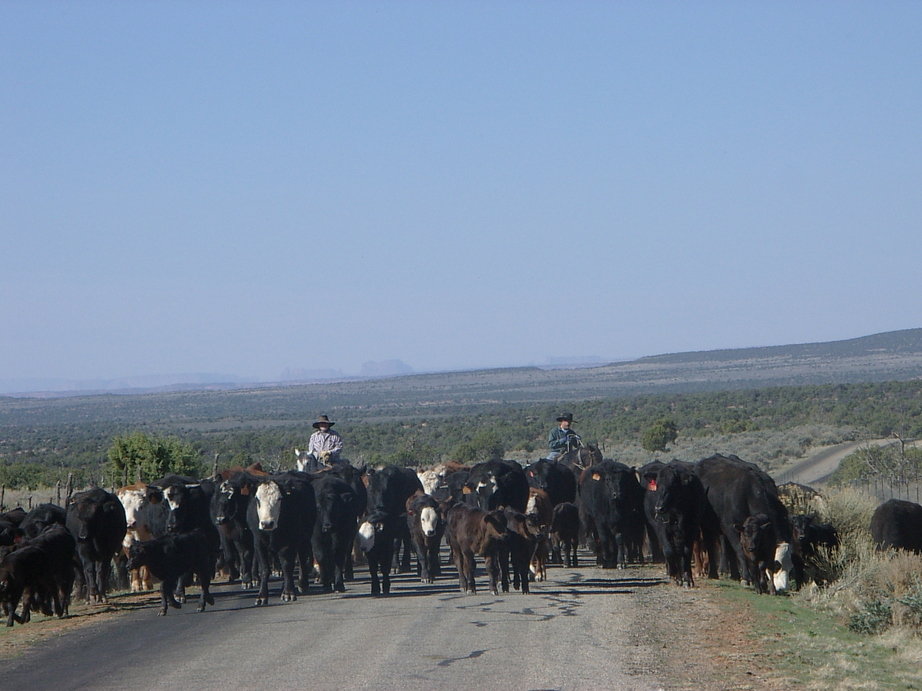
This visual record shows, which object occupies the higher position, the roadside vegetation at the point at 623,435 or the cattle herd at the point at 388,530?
the cattle herd at the point at 388,530

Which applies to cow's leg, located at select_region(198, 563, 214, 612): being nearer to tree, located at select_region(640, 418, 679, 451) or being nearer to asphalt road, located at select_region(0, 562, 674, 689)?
asphalt road, located at select_region(0, 562, 674, 689)

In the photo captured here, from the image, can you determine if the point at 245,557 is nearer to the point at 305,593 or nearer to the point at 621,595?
the point at 305,593

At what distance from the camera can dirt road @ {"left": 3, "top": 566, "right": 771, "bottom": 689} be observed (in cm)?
1134

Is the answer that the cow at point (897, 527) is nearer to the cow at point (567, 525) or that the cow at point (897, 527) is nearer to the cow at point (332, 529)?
the cow at point (567, 525)

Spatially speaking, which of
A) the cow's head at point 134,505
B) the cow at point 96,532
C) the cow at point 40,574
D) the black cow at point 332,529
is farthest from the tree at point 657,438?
the cow at point 40,574

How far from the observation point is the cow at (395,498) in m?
20.8

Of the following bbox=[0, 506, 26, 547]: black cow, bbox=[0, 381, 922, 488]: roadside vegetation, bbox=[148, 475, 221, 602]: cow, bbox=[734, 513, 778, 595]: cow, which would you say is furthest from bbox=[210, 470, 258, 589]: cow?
bbox=[0, 381, 922, 488]: roadside vegetation

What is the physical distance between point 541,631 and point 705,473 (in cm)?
634

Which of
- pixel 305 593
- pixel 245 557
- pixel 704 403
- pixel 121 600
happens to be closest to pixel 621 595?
pixel 305 593

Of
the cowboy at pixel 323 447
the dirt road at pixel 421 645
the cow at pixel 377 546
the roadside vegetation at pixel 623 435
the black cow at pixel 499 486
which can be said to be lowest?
the roadside vegetation at pixel 623 435

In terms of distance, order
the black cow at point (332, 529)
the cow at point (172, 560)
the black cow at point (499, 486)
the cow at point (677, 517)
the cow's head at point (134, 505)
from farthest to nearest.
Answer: the cow's head at point (134, 505) < the black cow at point (499, 486) < the black cow at point (332, 529) < the cow at point (677, 517) < the cow at point (172, 560)

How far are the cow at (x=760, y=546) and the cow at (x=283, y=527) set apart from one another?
5977 mm

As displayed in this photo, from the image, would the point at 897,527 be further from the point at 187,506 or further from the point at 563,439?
the point at 187,506

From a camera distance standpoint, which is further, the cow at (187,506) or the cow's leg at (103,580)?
the cow at (187,506)
